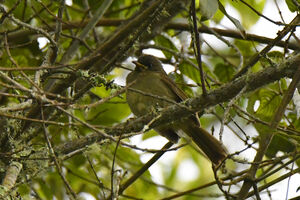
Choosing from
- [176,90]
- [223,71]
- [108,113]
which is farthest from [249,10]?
[108,113]

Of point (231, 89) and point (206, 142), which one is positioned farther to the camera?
point (206, 142)

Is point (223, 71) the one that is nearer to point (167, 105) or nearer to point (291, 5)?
point (167, 105)

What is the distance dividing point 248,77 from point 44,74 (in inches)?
60.2

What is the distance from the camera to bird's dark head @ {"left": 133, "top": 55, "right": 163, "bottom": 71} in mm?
5363

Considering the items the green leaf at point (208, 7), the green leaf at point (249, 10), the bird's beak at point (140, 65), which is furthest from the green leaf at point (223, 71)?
the green leaf at point (208, 7)

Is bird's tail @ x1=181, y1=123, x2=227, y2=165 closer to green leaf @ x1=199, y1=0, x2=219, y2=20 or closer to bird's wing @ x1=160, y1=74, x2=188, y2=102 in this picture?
bird's wing @ x1=160, y1=74, x2=188, y2=102

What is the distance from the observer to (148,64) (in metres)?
5.46

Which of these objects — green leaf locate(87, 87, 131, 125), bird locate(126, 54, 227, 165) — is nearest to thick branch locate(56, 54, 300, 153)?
bird locate(126, 54, 227, 165)

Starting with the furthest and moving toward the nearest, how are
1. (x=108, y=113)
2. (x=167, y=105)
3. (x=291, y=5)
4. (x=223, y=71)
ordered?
1. (x=223, y=71)
2. (x=108, y=113)
3. (x=167, y=105)
4. (x=291, y=5)

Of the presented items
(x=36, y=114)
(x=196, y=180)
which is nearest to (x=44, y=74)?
(x=36, y=114)

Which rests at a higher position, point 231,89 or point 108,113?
point 108,113

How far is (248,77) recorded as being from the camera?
3.30 m

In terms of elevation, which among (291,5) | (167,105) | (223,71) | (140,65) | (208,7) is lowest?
(208,7)

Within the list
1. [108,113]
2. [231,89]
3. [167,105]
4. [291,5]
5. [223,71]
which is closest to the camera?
[231,89]
